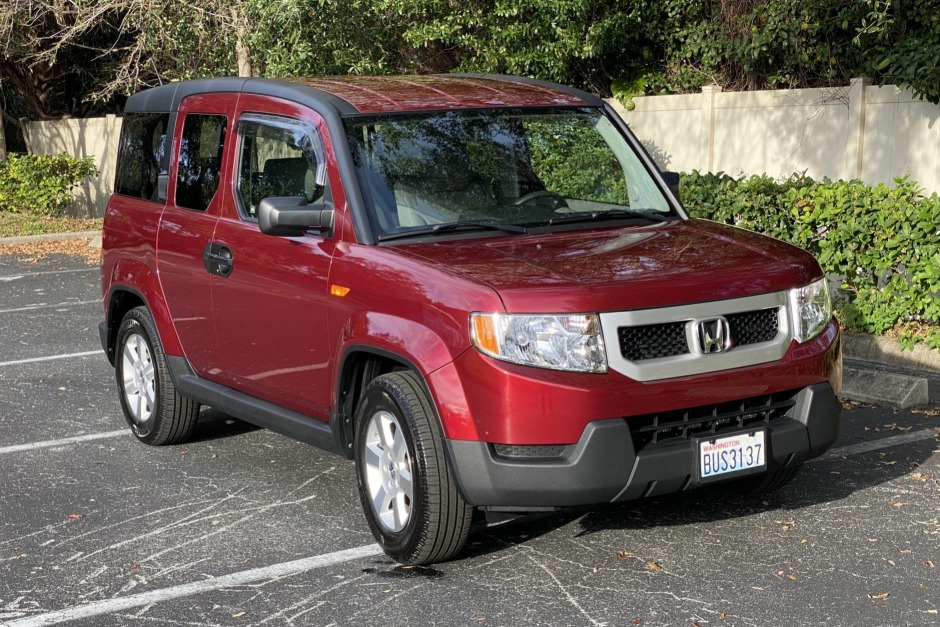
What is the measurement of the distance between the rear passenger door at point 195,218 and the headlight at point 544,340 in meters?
2.13

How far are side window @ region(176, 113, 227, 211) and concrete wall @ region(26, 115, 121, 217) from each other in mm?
19201

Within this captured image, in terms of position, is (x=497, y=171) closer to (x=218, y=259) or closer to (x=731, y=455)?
(x=218, y=259)

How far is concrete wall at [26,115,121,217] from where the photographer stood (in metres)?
25.8

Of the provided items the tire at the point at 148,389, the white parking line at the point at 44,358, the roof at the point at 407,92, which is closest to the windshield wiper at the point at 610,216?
the roof at the point at 407,92

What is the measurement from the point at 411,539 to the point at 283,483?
163 centimetres

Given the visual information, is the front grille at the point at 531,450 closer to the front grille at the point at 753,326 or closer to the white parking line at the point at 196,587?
the front grille at the point at 753,326

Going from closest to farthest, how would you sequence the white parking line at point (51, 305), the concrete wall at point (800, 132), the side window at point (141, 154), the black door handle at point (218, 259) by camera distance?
the black door handle at point (218, 259), the side window at point (141, 154), the white parking line at point (51, 305), the concrete wall at point (800, 132)

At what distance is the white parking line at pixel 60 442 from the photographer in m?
7.42

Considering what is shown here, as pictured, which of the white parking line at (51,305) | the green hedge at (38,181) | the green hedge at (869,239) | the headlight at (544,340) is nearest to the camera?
the headlight at (544,340)

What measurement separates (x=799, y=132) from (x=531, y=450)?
34.1ft

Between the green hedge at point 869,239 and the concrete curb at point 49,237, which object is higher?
the green hedge at point 869,239

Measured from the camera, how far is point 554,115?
6348 millimetres

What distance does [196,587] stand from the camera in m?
5.14

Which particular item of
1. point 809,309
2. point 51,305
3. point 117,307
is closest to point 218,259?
point 117,307
